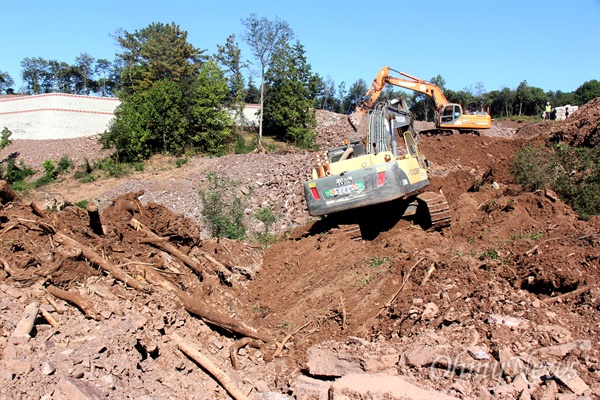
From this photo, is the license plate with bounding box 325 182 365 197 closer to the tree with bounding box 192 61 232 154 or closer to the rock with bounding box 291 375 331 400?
the rock with bounding box 291 375 331 400

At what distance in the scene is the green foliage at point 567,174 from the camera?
12.4 metres

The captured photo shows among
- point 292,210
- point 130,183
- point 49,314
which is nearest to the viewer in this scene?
point 49,314

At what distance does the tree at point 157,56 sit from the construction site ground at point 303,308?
98.2 feet

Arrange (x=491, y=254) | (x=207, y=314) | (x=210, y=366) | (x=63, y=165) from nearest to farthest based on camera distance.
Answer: (x=210, y=366) < (x=207, y=314) < (x=491, y=254) < (x=63, y=165)

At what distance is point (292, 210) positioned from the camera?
1733cm

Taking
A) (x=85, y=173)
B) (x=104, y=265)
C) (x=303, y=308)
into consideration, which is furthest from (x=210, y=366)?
(x=85, y=173)

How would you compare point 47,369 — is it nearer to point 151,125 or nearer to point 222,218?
point 222,218

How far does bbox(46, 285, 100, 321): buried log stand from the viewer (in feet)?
22.1

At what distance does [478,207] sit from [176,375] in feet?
28.4

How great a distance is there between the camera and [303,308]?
8938 mm

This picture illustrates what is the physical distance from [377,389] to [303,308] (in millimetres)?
3252

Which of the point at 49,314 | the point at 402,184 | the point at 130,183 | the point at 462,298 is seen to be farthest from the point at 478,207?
the point at 130,183

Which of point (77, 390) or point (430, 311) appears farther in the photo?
point (430, 311)

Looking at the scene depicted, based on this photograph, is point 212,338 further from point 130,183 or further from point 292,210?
point 130,183
